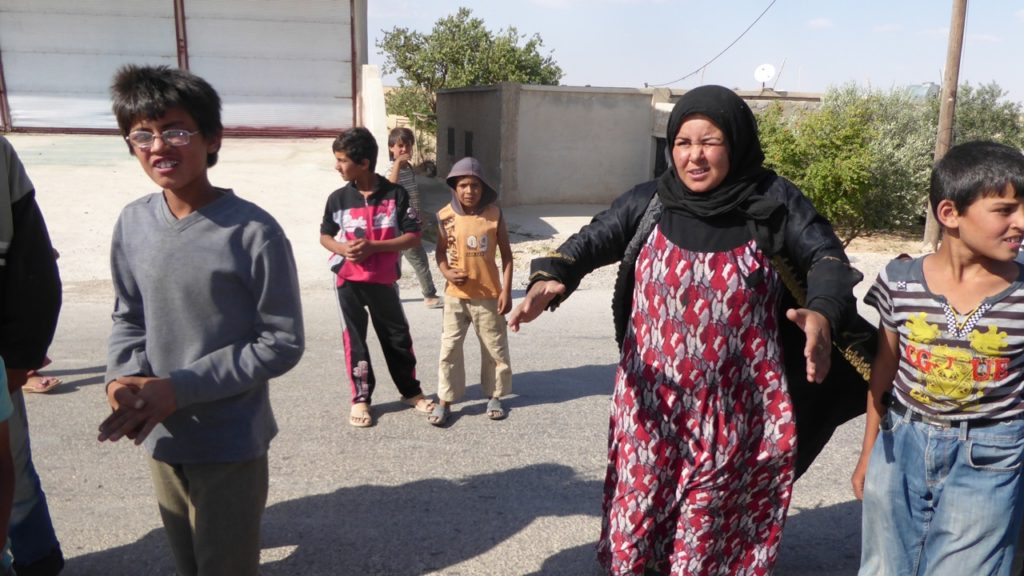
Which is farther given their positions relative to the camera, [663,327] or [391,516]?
[391,516]

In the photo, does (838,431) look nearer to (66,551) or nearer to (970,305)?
(970,305)

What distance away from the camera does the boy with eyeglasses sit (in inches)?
87.4

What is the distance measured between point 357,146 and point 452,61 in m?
21.7

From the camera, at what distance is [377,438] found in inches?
184

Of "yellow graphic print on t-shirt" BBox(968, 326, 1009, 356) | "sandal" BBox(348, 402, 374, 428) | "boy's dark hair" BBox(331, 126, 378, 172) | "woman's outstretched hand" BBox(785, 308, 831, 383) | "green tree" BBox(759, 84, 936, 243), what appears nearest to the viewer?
"woman's outstretched hand" BBox(785, 308, 831, 383)

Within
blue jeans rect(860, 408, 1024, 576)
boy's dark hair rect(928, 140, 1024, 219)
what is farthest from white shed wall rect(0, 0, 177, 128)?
blue jeans rect(860, 408, 1024, 576)

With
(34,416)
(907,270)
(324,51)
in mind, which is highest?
(324,51)

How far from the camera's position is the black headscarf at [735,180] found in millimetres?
2514

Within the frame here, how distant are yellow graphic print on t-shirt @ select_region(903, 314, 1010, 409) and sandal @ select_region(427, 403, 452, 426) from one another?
2912 millimetres

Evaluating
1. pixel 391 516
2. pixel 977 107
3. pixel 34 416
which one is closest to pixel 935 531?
pixel 391 516

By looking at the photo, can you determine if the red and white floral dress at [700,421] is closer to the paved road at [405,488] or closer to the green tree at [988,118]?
the paved road at [405,488]

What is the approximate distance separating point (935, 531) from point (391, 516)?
220 cm

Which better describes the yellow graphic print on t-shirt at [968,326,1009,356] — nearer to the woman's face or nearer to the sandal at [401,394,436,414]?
the woman's face

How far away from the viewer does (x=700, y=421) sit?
8.64 feet
